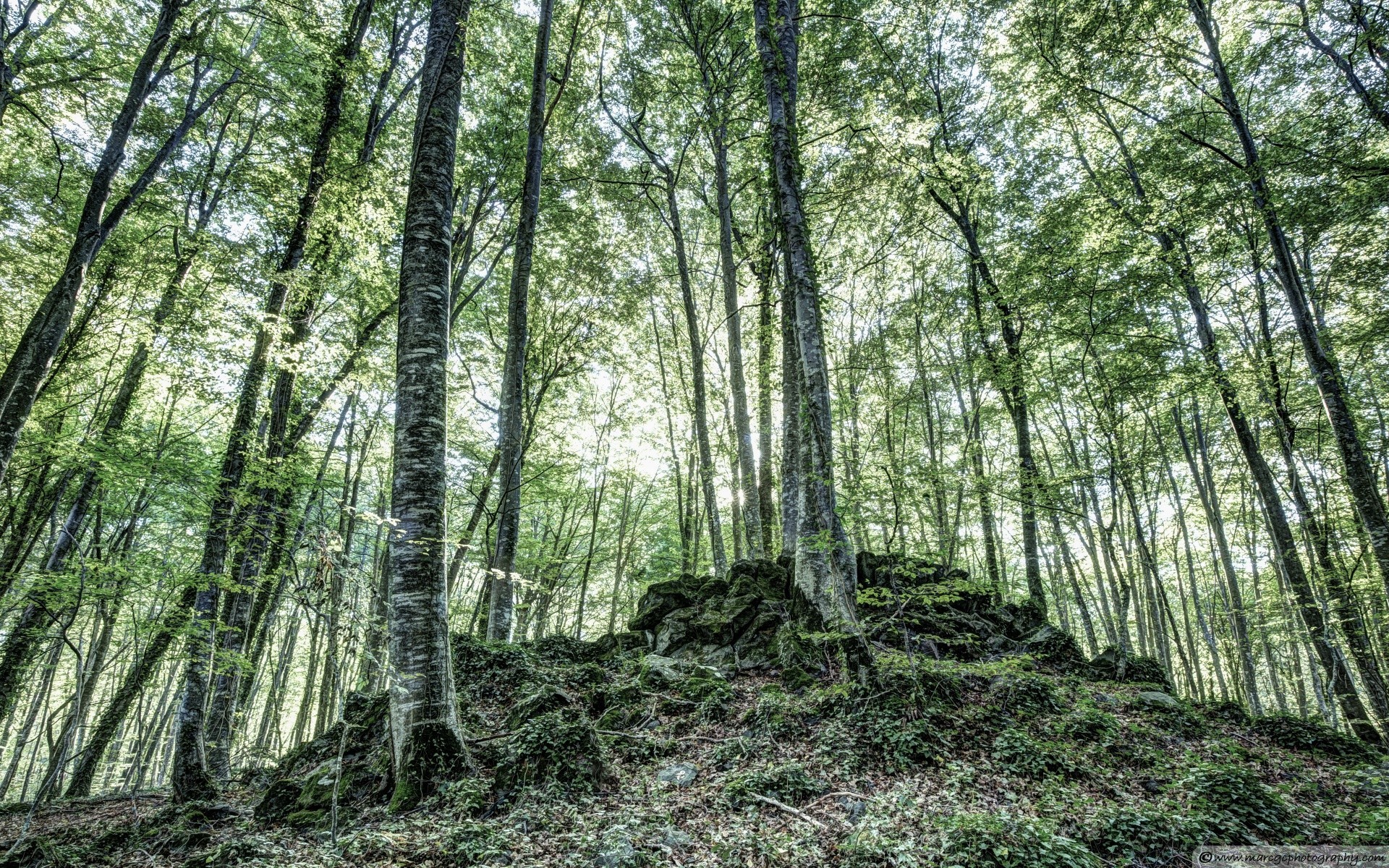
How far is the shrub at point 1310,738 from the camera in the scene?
18.5ft

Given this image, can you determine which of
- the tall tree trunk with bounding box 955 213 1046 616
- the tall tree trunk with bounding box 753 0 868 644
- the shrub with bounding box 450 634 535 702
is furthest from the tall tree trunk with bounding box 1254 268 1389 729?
the shrub with bounding box 450 634 535 702

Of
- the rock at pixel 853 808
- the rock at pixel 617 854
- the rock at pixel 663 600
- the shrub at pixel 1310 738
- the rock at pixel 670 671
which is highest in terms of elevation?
the rock at pixel 663 600

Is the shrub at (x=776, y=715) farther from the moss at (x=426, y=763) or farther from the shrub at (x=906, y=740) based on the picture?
the moss at (x=426, y=763)

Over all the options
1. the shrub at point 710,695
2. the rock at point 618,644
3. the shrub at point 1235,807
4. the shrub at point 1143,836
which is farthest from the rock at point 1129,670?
the rock at point 618,644

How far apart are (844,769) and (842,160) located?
1275cm

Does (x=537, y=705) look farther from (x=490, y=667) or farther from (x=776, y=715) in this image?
(x=776, y=715)

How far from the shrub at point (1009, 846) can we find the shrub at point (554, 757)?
2.83 m

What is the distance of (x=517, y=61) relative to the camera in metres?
12.2

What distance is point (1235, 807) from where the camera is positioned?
366 cm

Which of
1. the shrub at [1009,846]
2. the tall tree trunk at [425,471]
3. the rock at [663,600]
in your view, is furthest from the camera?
the rock at [663,600]

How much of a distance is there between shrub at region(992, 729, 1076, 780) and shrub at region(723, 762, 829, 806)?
172 centimetres

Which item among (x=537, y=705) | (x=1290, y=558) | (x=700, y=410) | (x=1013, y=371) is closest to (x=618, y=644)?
(x=537, y=705)

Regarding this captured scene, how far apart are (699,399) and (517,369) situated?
5.43 m

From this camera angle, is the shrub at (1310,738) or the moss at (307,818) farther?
the shrub at (1310,738)
